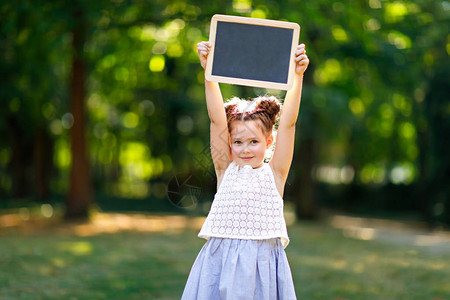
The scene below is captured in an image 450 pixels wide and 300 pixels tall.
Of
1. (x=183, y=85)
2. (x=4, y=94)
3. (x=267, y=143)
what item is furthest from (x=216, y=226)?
(x=183, y=85)

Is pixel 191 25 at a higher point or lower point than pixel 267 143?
higher

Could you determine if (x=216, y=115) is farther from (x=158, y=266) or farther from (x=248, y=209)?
(x=158, y=266)

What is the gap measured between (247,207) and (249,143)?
0.34 meters

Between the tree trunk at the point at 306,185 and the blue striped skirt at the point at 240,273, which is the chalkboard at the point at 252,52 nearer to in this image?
the blue striped skirt at the point at 240,273

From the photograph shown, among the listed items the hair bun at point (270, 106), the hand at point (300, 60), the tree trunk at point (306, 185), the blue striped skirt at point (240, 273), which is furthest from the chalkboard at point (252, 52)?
the tree trunk at point (306, 185)

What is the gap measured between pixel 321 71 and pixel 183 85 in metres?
4.04

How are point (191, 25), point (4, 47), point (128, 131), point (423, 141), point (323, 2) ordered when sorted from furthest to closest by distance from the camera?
1. point (128, 131)
2. point (423, 141)
3. point (4, 47)
4. point (191, 25)
5. point (323, 2)

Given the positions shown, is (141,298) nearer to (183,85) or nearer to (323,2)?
(323,2)

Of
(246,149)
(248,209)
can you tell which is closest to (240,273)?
(248,209)

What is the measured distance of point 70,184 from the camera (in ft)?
43.5

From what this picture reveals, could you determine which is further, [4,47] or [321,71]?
[321,71]

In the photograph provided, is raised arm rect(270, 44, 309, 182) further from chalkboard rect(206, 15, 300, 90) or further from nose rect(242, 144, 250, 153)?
nose rect(242, 144, 250, 153)

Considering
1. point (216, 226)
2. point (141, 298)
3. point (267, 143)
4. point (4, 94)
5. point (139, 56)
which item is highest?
point (139, 56)

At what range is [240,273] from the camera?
2.85 metres
